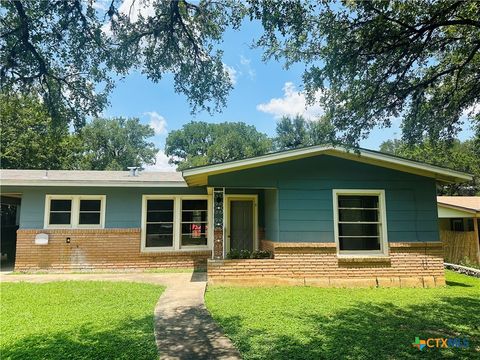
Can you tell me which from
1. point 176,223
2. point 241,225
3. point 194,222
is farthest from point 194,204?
point 241,225

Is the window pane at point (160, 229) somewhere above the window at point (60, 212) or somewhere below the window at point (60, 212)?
below

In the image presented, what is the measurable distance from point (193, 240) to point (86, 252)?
→ 3418 mm

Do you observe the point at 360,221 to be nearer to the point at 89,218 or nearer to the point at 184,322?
the point at 184,322

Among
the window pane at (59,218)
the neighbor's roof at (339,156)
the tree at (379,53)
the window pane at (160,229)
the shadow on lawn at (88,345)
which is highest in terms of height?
the tree at (379,53)

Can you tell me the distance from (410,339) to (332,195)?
4.50m

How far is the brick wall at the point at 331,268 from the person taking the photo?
8242mm

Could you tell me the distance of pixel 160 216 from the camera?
1098cm

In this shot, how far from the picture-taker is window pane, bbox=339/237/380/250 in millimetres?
9008

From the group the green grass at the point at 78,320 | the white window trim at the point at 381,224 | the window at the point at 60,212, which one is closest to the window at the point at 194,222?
the green grass at the point at 78,320

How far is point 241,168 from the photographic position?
8.58 m

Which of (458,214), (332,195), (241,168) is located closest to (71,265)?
(241,168)

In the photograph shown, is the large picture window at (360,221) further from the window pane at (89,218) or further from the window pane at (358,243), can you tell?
the window pane at (89,218)

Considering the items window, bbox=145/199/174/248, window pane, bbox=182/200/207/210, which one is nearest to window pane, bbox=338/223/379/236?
window pane, bbox=182/200/207/210

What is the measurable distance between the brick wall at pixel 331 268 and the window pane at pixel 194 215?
311cm
